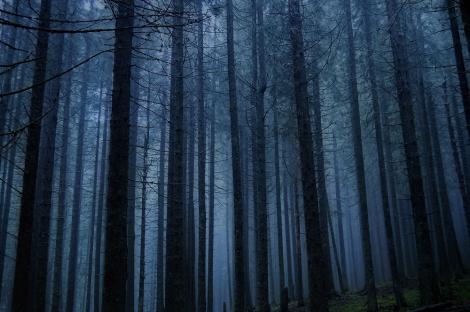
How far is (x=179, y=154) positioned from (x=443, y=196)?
41.6 feet

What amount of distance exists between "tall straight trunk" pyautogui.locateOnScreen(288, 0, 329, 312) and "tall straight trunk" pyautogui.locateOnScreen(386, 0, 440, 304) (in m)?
2.26

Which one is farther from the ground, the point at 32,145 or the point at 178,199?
the point at 32,145

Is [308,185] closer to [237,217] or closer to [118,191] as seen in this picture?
[237,217]

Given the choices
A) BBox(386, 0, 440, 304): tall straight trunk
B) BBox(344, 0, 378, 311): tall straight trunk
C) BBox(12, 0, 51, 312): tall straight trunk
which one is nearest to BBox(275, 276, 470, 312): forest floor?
BBox(386, 0, 440, 304): tall straight trunk

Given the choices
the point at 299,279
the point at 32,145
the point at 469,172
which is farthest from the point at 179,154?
the point at 469,172

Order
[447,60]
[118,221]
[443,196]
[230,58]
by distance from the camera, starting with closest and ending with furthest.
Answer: [118,221] < [230,58] < [443,196] < [447,60]

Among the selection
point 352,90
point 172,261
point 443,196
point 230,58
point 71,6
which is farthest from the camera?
point 71,6

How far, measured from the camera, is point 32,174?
782 cm

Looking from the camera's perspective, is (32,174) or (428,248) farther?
(428,248)

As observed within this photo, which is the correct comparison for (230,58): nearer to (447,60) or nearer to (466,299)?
(466,299)

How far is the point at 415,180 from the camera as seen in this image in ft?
31.7

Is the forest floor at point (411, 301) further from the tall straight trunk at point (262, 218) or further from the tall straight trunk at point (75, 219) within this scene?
the tall straight trunk at point (75, 219)

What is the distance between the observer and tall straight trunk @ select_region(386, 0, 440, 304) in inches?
360

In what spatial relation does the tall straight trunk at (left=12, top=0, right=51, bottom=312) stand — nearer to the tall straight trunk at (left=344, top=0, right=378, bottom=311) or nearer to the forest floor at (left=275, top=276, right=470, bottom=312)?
the forest floor at (left=275, top=276, right=470, bottom=312)
